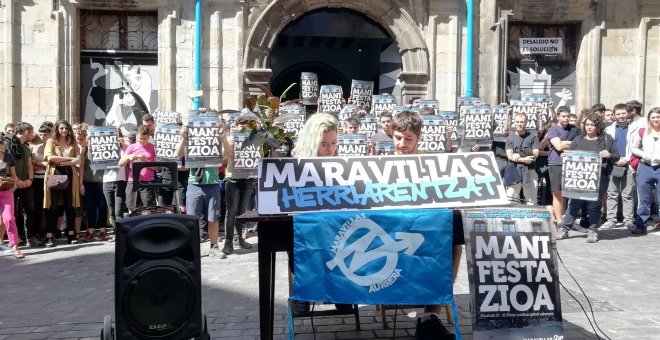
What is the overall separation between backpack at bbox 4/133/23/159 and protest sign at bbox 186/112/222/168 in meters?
2.83

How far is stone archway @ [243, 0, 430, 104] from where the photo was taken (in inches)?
641

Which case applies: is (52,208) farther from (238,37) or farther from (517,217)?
(517,217)

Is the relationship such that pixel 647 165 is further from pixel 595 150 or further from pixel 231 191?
pixel 231 191

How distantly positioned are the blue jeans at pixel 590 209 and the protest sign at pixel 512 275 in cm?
631

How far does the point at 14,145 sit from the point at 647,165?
9.48 meters

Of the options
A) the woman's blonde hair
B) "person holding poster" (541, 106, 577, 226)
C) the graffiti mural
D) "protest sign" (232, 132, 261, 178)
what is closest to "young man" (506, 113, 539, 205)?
"person holding poster" (541, 106, 577, 226)

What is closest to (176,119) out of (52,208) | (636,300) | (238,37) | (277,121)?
(52,208)

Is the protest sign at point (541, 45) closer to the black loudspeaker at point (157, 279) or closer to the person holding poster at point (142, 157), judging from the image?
the person holding poster at point (142, 157)

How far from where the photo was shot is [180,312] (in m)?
4.70

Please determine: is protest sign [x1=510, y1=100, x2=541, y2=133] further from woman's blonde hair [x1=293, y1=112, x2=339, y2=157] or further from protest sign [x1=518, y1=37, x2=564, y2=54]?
woman's blonde hair [x1=293, y1=112, x2=339, y2=157]

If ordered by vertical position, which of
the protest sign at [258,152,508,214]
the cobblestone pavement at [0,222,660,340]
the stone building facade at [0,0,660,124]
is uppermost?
the stone building facade at [0,0,660,124]

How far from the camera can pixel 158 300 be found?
15.3 ft

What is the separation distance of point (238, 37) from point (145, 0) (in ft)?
7.16

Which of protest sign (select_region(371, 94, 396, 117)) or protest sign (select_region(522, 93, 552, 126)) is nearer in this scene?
protest sign (select_region(522, 93, 552, 126))
